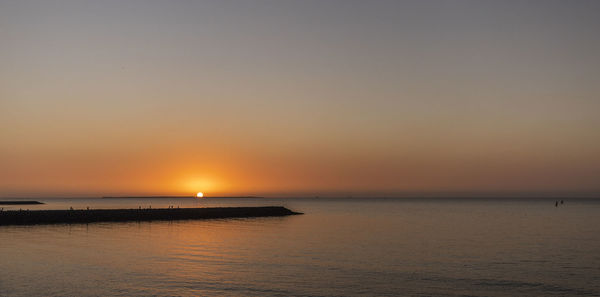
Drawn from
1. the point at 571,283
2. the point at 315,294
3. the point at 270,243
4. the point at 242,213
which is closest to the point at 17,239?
the point at 270,243

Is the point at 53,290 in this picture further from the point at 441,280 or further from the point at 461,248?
the point at 461,248

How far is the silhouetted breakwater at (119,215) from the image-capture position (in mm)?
77875

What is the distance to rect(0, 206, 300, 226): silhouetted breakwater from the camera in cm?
7788

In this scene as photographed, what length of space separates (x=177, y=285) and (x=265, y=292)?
16.9 ft

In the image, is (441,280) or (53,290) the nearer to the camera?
(53,290)

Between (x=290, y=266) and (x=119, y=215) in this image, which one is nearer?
(x=290, y=266)

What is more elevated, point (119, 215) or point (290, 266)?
point (119, 215)

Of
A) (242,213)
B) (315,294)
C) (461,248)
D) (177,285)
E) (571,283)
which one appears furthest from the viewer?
(242,213)

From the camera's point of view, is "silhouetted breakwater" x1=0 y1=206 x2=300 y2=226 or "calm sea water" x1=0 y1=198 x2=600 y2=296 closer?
"calm sea water" x1=0 y1=198 x2=600 y2=296

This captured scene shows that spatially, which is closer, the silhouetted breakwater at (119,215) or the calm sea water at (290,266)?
the calm sea water at (290,266)

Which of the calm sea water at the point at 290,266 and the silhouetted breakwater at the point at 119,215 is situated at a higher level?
the silhouetted breakwater at the point at 119,215

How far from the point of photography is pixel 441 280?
31.6 metres

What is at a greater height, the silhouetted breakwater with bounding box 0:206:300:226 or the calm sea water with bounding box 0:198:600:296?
the silhouetted breakwater with bounding box 0:206:300:226

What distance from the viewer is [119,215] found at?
92062 millimetres
